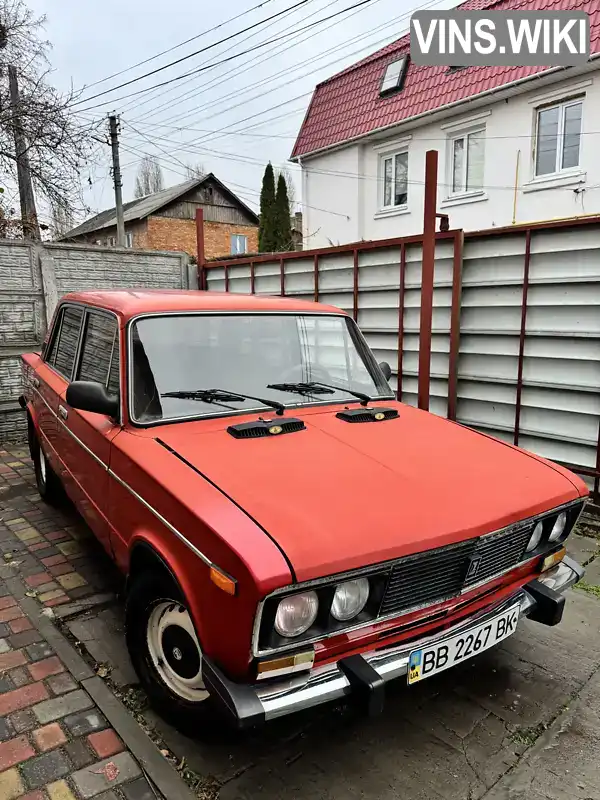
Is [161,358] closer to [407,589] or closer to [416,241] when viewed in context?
[407,589]

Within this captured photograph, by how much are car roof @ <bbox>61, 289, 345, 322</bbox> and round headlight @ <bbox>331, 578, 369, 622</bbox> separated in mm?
1879

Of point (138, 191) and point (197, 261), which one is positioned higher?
point (138, 191)

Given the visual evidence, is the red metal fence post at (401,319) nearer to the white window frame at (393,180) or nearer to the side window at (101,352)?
the side window at (101,352)

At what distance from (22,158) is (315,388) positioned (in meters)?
10.3

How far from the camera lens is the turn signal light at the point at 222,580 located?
5.77 ft

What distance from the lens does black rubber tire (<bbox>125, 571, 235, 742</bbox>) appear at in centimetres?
215

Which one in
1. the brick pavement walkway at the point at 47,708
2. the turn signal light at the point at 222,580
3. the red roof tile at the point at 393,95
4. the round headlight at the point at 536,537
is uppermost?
the red roof tile at the point at 393,95

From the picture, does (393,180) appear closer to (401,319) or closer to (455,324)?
(401,319)

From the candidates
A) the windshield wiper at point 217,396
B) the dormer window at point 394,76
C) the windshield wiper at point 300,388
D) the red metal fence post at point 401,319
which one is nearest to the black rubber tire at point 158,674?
the windshield wiper at point 217,396

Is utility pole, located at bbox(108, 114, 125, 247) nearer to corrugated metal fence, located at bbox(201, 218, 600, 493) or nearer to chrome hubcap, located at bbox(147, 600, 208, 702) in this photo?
corrugated metal fence, located at bbox(201, 218, 600, 493)

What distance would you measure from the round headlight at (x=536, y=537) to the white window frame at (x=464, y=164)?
971 centimetres

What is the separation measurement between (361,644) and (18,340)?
664cm

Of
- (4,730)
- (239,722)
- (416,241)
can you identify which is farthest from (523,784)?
(416,241)

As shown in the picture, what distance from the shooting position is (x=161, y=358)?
2.91m
